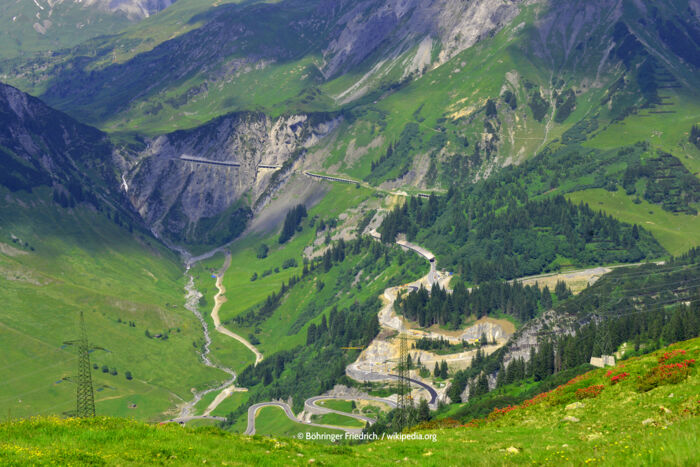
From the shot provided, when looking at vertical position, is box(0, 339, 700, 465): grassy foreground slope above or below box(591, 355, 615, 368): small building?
above

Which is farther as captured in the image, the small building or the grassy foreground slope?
the small building

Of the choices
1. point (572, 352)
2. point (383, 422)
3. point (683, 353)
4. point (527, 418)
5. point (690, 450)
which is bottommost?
point (383, 422)

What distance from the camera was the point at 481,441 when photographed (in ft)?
184

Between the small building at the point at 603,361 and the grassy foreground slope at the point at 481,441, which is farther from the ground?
the grassy foreground slope at the point at 481,441

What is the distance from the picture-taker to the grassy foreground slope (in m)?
39.8

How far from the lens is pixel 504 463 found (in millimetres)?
41469

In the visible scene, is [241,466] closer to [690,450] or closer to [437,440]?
[437,440]

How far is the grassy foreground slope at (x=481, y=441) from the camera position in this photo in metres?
39.8

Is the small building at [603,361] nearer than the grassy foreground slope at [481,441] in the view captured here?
No

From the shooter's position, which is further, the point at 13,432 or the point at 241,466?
the point at 13,432

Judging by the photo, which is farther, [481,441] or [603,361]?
[603,361]

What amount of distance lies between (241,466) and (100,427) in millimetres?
12828

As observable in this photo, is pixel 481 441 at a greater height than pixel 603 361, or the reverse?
pixel 481 441

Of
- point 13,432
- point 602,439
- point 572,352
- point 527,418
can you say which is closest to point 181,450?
point 13,432
